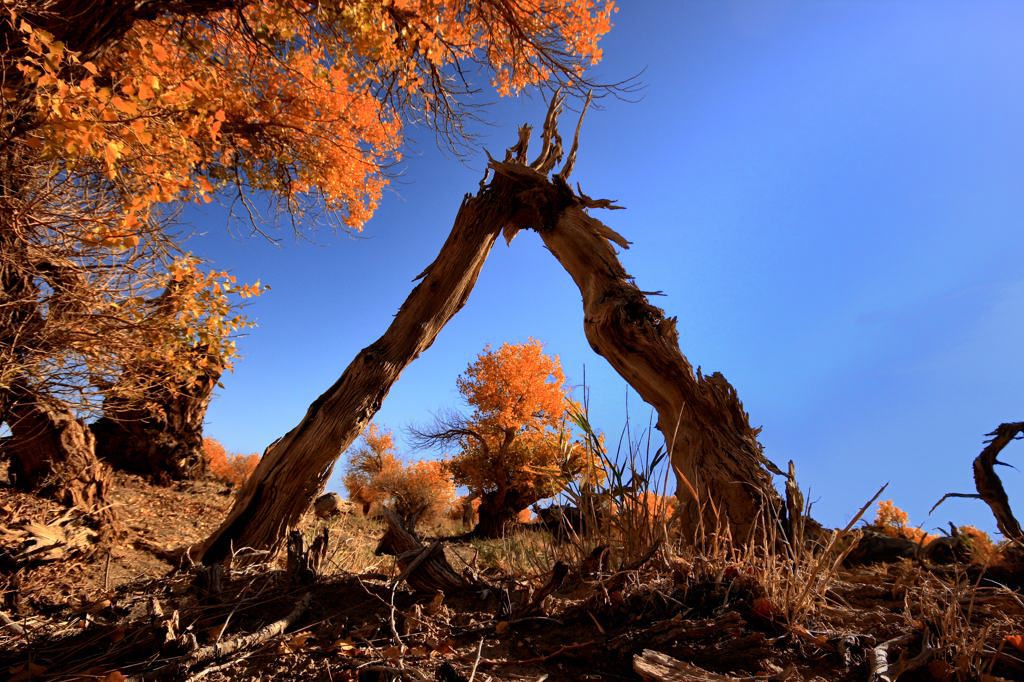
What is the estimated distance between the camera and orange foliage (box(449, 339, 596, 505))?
2019 centimetres

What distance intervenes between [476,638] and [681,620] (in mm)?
813

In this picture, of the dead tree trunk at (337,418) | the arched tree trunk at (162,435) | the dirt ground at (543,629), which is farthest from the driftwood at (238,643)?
the arched tree trunk at (162,435)

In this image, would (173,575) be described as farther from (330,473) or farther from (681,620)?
(681,620)

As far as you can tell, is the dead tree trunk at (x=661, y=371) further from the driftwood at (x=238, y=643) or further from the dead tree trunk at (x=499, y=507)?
the dead tree trunk at (x=499, y=507)

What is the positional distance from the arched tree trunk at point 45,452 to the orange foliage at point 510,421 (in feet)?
48.5

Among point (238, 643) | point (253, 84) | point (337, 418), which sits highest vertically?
point (253, 84)

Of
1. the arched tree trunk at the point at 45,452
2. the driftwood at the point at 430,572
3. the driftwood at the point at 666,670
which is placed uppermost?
the arched tree trunk at the point at 45,452

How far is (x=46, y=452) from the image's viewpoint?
16.6 ft

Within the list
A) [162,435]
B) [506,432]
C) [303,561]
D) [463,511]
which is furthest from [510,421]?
[303,561]

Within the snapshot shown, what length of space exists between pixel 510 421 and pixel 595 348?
19058 millimetres

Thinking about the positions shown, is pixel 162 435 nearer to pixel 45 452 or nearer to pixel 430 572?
pixel 45 452

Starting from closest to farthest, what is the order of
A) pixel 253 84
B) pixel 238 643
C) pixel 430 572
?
pixel 238 643 < pixel 430 572 < pixel 253 84

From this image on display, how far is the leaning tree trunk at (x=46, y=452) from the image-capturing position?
502cm

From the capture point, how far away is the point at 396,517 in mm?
3088
